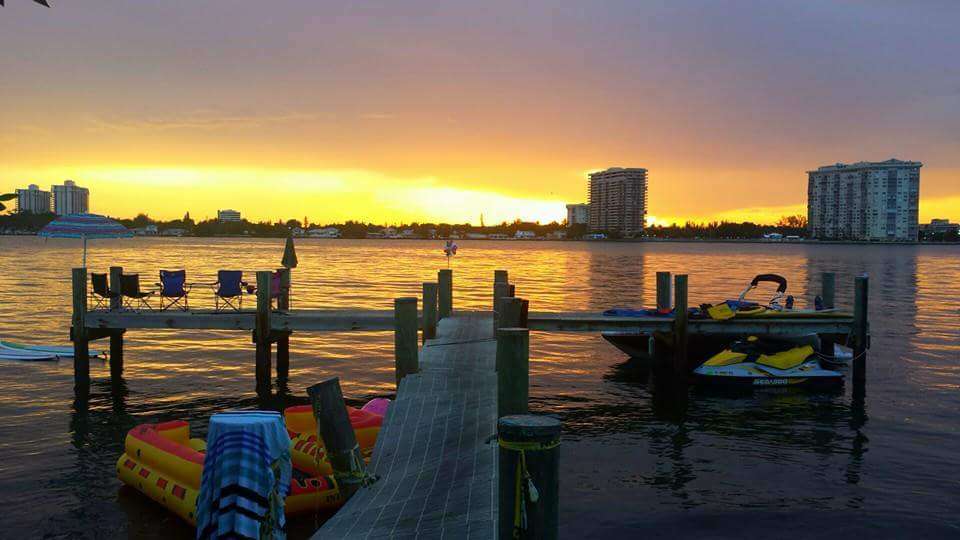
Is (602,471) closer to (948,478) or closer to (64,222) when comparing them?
(948,478)

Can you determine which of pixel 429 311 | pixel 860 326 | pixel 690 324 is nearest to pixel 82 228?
pixel 429 311

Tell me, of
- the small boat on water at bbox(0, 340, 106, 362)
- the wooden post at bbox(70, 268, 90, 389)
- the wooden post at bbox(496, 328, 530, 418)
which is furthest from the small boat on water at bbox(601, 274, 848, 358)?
the small boat on water at bbox(0, 340, 106, 362)

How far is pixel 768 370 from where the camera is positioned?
62.0 feet

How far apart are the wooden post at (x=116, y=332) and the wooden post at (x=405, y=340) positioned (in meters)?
9.79

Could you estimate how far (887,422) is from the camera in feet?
53.0

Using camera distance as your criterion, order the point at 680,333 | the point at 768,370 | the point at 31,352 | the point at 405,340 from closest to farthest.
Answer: the point at 405,340, the point at 680,333, the point at 768,370, the point at 31,352

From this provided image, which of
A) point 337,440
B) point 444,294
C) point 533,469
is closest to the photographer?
point 533,469

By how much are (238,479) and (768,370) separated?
1645cm

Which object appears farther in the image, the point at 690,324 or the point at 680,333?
the point at 690,324

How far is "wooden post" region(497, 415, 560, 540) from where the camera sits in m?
4.64

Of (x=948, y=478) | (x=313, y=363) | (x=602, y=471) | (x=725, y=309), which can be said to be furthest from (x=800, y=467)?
(x=313, y=363)

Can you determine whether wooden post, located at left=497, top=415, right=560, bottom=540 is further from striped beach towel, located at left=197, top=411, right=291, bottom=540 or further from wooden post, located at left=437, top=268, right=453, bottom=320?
wooden post, located at left=437, top=268, right=453, bottom=320

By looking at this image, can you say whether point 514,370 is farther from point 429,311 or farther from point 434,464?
point 429,311

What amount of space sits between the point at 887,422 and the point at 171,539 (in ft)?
49.3
